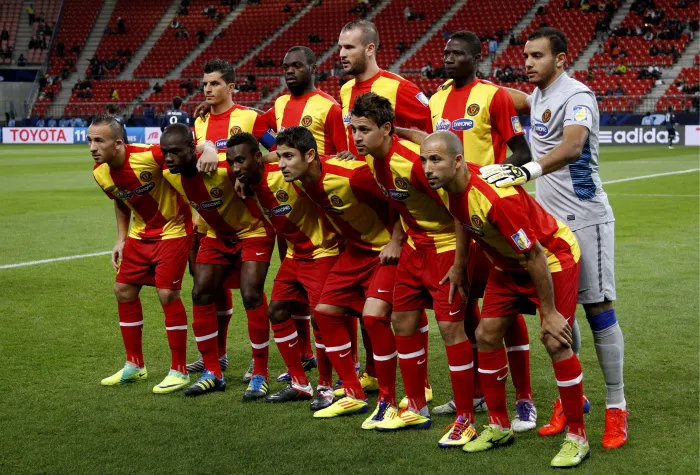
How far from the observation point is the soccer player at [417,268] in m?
5.21

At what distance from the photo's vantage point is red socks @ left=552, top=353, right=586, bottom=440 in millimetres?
4824

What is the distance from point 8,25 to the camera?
2073 inches

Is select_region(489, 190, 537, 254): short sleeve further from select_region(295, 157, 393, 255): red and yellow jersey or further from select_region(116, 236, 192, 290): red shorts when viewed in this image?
select_region(116, 236, 192, 290): red shorts

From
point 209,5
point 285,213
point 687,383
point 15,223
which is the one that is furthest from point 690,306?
point 209,5

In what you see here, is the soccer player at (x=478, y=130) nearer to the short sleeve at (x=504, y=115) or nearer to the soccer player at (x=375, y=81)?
the short sleeve at (x=504, y=115)

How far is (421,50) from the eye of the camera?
4512 cm

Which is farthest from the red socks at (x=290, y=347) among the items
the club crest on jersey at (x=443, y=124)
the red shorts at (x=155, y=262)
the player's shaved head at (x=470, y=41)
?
the player's shaved head at (x=470, y=41)

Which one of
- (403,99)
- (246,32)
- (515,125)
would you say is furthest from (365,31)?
(246,32)

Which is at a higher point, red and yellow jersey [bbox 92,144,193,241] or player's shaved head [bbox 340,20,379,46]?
player's shaved head [bbox 340,20,379,46]

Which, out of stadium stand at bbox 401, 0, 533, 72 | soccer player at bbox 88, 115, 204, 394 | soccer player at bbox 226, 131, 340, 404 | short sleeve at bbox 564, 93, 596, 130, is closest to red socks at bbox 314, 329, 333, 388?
soccer player at bbox 226, 131, 340, 404

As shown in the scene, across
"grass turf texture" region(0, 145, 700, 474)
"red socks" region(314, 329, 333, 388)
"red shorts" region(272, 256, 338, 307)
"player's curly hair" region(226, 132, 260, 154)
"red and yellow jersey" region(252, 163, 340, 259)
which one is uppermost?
"player's curly hair" region(226, 132, 260, 154)

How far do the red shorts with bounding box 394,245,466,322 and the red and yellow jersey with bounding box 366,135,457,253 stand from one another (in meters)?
0.06

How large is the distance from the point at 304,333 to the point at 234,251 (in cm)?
92

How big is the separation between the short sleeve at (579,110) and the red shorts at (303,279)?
1793mm
